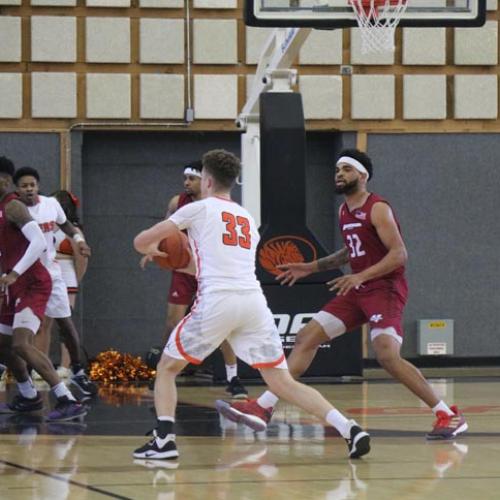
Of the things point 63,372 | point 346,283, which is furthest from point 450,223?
point 346,283

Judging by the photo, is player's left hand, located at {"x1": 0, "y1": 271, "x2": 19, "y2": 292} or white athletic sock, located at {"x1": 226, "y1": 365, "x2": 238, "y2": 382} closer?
player's left hand, located at {"x1": 0, "y1": 271, "x2": 19, "y2": 292}

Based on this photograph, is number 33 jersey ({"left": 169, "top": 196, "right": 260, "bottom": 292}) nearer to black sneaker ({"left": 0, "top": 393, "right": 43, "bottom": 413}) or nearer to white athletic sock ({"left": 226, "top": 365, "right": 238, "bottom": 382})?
black sneaker ({"left": 0, "top": 393, "right": 43, "bottom": 413})

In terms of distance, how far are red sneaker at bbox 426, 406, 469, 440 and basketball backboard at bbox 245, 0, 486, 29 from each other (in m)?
4.10

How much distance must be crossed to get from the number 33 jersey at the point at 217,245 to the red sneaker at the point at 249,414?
1.37m

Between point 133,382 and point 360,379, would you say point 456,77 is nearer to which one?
point 360,379

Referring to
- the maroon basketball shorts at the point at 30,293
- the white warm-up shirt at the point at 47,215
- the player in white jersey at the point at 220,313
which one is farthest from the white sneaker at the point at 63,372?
the player in white jersey at the point at 220,313

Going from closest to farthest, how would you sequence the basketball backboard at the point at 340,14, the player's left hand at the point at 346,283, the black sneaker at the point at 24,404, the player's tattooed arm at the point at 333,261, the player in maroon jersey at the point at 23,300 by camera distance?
the player's left hand at the point at 346,283 → the player's tattooed arm at the point at 333,261 → the player in maroon jersey at the point at 23,300 → the black sneaker at the point at 24,404 → the basketball backboard at the point at 340,14

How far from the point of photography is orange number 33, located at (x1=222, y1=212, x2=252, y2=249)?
28.4 feet

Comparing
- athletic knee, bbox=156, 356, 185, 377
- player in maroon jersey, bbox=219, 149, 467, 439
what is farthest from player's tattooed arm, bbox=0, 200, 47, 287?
athletic knee, bbox=156, 356, 185, 377

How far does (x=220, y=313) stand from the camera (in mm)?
8531

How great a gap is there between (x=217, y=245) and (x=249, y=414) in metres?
1.74

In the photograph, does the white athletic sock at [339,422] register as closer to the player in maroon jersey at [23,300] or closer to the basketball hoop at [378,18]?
the player in maroon jersey at [23,300]

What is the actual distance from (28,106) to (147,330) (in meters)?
3.01

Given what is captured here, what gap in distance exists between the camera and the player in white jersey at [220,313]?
851 cm
